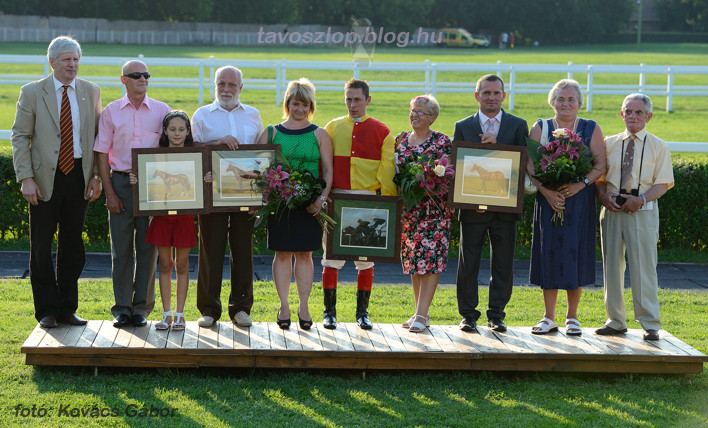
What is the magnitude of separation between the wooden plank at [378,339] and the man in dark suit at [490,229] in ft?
2.05

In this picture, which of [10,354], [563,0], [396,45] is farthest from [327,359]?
[563,0]

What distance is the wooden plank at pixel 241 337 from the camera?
5.96 metres

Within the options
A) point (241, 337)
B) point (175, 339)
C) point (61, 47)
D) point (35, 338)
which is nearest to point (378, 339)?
point (241, 337)

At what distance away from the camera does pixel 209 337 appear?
6.16 metres

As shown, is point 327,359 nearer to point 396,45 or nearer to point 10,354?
point 10,354

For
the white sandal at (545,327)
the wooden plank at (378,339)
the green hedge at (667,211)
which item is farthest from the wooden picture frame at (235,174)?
the green hedge at (667,211)

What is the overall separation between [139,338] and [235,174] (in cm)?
131

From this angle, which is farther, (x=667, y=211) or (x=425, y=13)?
(x=425, y=13)

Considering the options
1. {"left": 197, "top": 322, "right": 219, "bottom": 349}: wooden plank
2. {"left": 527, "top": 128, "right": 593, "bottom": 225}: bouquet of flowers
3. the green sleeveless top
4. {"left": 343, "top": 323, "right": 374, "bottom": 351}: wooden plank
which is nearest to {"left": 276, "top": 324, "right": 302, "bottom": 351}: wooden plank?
{"left": 343, "top": 323, "right": 374, "bottom": 351}: wooden plank

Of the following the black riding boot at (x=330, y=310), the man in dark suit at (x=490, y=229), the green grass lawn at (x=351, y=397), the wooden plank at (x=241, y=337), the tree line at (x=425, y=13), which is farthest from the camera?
the tree line at (x=425, y=13)

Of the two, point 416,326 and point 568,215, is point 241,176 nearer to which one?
point 416,326

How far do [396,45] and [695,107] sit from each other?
1672 inches

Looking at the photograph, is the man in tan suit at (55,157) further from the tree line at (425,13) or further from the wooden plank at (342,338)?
the tree line at (425,13)

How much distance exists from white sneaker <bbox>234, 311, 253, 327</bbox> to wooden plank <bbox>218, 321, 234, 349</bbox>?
0.20 ft
